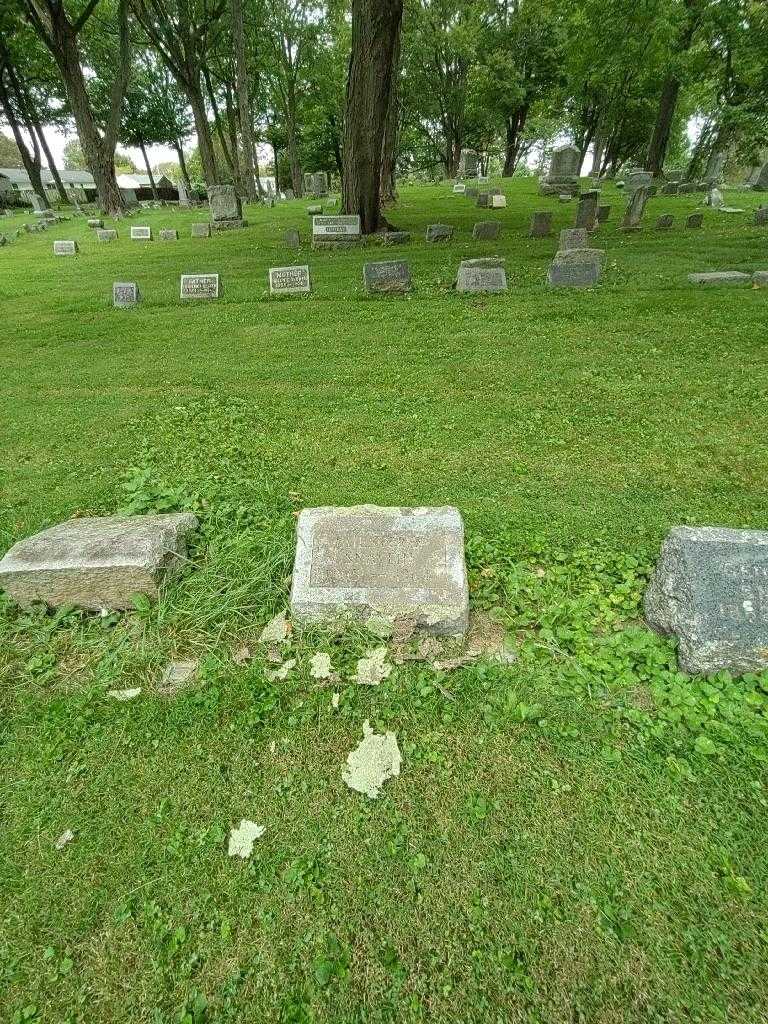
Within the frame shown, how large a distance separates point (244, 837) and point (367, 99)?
14.9 metres

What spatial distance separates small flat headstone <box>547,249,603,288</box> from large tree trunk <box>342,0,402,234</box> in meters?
6.72

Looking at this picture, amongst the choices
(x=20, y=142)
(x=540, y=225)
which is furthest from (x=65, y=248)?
(x=20, y=142)

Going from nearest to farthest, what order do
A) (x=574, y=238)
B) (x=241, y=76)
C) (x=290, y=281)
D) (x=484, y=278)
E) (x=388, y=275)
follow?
(x=484, y=278), (x=388, y=275), (x=290, y=281), (x=574, y=238), (x=241, y=76)

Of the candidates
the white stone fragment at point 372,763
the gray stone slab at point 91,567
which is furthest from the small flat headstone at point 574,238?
the white stone fragment at point 372,763

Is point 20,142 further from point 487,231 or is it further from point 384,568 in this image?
point 384,568

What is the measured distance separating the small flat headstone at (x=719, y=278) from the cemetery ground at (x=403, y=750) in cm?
403

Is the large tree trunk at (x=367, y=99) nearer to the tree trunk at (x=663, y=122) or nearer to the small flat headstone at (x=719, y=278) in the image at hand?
the small flat headstone at (x=719, y=278)

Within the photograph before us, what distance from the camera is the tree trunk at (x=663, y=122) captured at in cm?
2209

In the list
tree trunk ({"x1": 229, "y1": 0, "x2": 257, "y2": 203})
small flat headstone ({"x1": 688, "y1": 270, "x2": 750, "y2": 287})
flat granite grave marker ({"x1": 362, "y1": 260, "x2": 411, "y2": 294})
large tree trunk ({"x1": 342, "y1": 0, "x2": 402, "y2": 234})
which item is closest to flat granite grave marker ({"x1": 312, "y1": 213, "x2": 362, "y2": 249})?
large tree trunk ({"x1": 342, "y1": 0, "x2": 402, "y2": 234})

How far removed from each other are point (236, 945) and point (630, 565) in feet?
9.42

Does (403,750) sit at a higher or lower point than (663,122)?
lower

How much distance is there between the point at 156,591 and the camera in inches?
125

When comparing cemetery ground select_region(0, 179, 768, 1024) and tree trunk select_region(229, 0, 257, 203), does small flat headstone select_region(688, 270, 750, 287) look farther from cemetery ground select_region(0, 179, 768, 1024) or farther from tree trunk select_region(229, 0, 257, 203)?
tree trunk select_region(229, 0, 257, 203)

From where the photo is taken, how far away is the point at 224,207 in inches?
742
